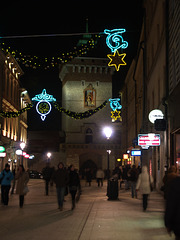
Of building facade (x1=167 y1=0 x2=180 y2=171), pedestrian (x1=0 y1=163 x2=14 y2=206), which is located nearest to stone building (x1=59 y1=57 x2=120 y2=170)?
building facade (x1=167 y1=0 x2=180 y2=171)

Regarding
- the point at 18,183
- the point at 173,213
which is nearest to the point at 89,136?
the point at 18,183

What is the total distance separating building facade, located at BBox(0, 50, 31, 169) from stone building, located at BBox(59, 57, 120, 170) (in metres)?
10.4

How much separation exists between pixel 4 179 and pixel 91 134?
50.9 m

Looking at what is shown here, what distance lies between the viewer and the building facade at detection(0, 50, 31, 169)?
43375mm

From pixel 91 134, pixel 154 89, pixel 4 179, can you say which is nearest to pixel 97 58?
pixel 91 134

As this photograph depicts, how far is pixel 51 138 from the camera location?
75.9 meters

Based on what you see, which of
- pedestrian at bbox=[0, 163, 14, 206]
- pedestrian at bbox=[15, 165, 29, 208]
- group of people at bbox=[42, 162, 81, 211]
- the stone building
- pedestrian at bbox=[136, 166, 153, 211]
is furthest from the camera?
the stone building

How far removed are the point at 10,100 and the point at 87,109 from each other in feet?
67.8

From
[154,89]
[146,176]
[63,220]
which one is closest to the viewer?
[63,220]

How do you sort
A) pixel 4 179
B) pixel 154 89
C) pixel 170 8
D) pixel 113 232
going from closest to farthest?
pixel 113 232 → pixel 4 179 → pixel 170 8 → pixel 154 89

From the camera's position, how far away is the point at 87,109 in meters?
67.8

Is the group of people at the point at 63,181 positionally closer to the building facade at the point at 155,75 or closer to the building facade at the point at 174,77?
the building facade at the point at 174,77

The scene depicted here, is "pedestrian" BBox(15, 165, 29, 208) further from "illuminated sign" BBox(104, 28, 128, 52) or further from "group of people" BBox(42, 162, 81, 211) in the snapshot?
"illuminated sign" BBox(104, 28, 128, 52)

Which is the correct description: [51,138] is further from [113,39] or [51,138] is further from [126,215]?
[126,215]
